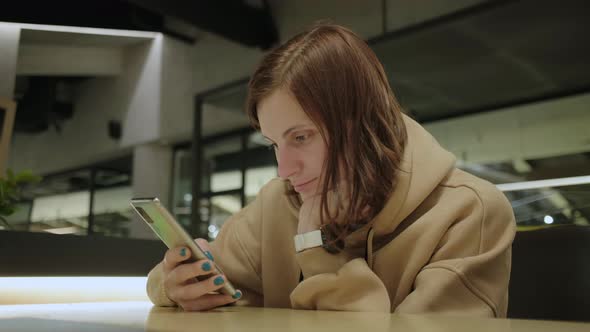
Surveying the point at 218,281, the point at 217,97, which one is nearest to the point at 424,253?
the point at 218,281

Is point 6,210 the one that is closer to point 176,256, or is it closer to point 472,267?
point 176,256

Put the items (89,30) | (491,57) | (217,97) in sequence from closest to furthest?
(491,57) → (89,30) → (217,97)

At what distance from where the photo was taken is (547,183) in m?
4.00

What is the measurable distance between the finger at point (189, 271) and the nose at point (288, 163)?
0.20 meters

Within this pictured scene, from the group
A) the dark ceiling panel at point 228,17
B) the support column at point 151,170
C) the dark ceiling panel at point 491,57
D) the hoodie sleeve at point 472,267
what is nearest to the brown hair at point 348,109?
the hoodie sleeve at point 472,267

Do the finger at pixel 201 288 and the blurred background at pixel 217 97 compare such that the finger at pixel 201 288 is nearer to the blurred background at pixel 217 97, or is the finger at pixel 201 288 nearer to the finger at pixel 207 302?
the finger at pixel 207 302

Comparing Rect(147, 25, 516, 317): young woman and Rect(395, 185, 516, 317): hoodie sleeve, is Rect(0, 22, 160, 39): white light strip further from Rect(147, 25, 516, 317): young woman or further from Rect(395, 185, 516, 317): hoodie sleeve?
Rect(395, 185, 516, 317): hoodie sleeve

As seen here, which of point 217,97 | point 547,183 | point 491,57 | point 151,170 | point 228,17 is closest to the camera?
point 547,183

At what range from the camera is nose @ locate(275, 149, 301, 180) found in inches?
34.7

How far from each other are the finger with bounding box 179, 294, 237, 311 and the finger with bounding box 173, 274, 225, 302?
0.04 feet

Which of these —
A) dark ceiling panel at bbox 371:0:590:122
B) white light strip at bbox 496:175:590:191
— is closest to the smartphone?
dark ceiling panel at bbox 371:0:590:122

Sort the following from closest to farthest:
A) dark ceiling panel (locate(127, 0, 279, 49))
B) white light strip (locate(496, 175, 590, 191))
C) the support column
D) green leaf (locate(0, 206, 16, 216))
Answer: green leaf (locate(0, 206, 16, 216)), white light strip (locate(496, 175, 590, 191)), dark ceiling panel (locate(127, 0, 279, 49)), the support column

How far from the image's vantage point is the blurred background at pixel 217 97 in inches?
158

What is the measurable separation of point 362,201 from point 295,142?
0.52 feet
